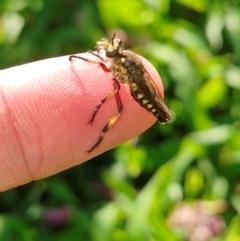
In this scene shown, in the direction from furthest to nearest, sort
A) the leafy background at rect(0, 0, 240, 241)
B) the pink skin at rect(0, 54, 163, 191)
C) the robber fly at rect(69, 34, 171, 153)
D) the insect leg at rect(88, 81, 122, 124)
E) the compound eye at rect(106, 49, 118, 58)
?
the leafy background at rect(0, 0, 240, 241)
the compound eye at rect(106, 49, 118, 58)
the robber fly at rect(69, 34, 171, 153)
the insect leg at rect(88, 81, 122, 124)
the pink skin at rect(0, 54, 163, 191)

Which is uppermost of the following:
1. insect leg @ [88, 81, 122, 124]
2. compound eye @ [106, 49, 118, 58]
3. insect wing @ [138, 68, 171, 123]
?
compound eye @ [106, 49, 118, 58]

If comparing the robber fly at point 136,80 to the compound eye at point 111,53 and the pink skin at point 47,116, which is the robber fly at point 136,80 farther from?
the pink skin at point 47,116

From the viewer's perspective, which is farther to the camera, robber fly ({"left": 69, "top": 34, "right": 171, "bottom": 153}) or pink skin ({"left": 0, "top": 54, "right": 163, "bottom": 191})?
robber fly ({"left": 69, "top": 34, "right": 171, "bottom": 153})

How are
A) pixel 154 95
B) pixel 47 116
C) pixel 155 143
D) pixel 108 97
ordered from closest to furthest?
pixel 47 116 → pixel 108 97 → pixel 154 95 → pixel 155 143

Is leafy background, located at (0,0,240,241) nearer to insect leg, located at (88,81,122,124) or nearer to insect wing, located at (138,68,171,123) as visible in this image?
insect wing, located at (138,68,171,123)

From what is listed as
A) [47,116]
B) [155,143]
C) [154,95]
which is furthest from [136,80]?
[155,143]

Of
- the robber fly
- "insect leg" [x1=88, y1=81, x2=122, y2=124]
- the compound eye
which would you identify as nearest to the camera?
"insect leg" [x1=88, y1=81, x2=122, y2=124]

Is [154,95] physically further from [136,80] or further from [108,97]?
[108,97]

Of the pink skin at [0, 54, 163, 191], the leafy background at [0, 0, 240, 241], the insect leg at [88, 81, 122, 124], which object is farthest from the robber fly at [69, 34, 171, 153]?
the leafy background at [0, 0, 240, 241]
